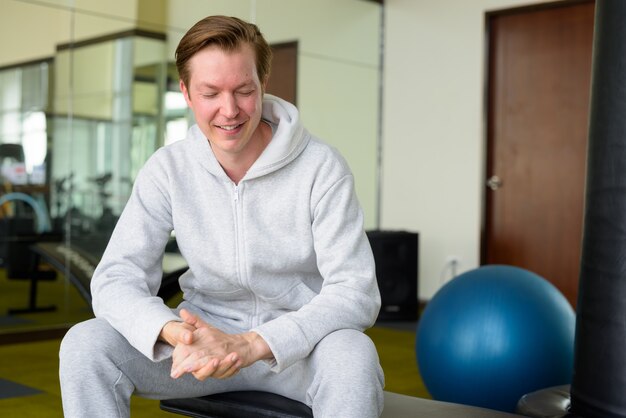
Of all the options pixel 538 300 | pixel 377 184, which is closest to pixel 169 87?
pixel 377 184

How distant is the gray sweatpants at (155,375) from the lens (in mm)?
1416

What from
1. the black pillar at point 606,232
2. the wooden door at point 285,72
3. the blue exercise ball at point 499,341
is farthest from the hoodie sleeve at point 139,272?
the wooden door at point 285,72

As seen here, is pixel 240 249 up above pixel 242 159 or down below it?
below

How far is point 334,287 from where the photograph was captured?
158 cm

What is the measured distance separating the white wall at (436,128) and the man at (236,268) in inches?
164

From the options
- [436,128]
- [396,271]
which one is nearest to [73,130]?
[396,271]

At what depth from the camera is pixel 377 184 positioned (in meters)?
6.37

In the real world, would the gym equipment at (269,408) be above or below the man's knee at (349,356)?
below

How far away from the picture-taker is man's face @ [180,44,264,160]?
1.60m

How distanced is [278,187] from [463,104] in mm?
4331

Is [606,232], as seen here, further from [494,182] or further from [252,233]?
[494,182]

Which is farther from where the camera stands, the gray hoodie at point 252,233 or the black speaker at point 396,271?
the black speaker at point 396,271

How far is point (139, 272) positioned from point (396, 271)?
3.75 metres

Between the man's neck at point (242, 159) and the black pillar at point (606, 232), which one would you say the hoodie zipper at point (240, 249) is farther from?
the black pillar at point (606, 232)
